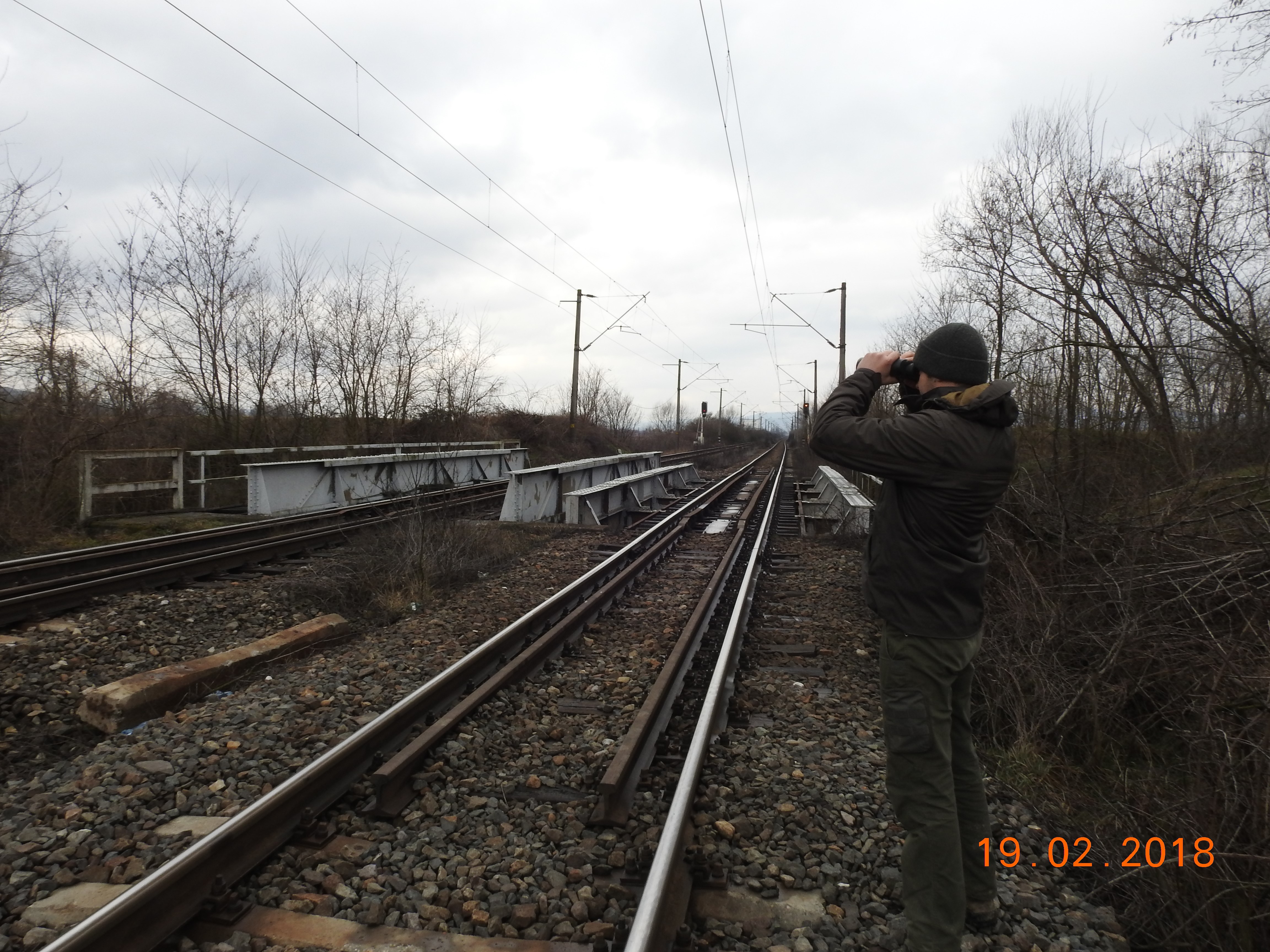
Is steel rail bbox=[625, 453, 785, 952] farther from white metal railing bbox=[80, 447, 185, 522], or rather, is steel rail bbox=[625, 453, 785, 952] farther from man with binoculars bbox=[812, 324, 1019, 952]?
white metal railing bbox=[80, 447, 185, 522]

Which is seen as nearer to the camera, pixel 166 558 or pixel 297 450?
pixel 166 558

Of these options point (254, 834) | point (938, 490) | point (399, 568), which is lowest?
point (254, 834)

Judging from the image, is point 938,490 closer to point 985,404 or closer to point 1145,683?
point 985,404

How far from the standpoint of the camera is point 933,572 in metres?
2.38

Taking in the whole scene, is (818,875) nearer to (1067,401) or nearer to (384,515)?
(1067,401)

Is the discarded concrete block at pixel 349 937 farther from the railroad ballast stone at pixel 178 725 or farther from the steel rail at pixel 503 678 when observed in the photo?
the steel rail at pixel 503 678

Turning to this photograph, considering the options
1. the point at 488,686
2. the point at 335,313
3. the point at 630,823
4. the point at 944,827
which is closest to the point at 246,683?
the point at 488,686

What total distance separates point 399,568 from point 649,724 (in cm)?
457

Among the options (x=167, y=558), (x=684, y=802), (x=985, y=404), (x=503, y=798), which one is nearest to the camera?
(x=985, y=404)

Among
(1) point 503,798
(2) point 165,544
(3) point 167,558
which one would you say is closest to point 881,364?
(1) point 503,798

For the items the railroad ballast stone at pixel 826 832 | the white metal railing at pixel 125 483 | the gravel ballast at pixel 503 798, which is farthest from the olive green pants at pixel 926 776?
the white metal railing at pixel 125 483

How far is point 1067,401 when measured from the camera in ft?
28.2

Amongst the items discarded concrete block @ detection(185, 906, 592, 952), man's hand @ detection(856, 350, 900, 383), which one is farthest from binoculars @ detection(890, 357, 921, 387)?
discarded concrete block @ detection(185, 906, 592, 952)

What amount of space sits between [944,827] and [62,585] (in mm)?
8389
